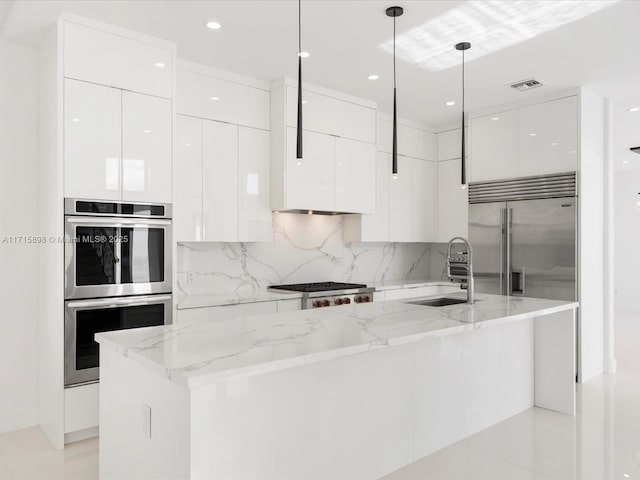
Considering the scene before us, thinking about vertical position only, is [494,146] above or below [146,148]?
above

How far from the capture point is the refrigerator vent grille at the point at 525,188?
15.1 ft

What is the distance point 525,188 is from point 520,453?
284 cm

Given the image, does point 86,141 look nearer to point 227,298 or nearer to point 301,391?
point 227,298

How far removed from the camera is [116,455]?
7.06 feet

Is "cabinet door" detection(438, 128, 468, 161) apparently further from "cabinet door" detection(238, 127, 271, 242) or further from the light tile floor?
the light tile floor

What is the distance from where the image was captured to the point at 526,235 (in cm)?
488

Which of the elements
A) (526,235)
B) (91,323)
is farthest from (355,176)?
(91,323)

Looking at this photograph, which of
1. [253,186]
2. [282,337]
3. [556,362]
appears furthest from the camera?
[253,186]

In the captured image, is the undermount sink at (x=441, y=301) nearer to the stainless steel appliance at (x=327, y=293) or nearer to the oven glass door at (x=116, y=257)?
the stainless steel appliance at (x=327, y=293)

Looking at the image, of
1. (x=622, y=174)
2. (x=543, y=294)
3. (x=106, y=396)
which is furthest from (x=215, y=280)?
(x=622, y=174)

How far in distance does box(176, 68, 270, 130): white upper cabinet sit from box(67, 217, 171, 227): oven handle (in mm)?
1002

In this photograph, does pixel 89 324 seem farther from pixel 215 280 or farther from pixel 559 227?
pixel 559 227

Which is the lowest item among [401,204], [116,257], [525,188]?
[116,257]

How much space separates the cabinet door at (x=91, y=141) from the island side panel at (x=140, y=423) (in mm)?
1346
